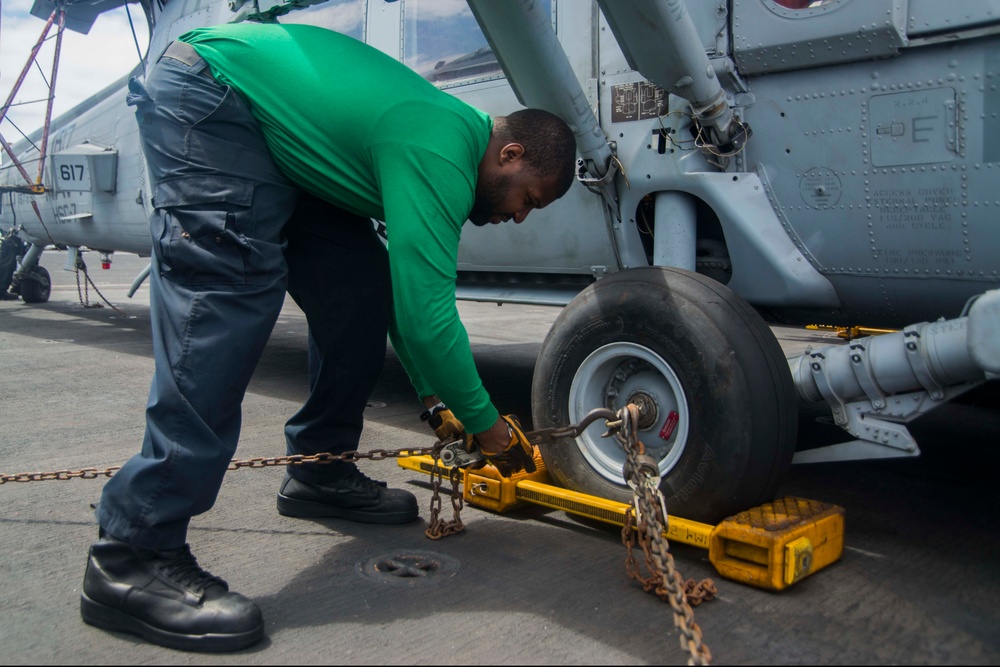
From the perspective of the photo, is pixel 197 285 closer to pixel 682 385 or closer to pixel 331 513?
pixel 331 513

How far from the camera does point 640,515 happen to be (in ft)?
7.76

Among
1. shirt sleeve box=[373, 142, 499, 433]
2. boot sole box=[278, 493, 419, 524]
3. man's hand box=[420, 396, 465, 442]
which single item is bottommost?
boot sole box=[278, 493, 419, 524]

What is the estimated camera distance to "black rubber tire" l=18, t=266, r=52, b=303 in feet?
41.2

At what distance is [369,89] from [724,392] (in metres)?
1.46

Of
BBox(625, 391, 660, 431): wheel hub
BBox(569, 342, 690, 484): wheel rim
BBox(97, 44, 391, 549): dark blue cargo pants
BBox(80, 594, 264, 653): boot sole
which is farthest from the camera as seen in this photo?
BBox(625, 391, 660, 431): wheel hub

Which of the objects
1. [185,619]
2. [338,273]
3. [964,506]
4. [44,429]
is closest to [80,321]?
[44,429]

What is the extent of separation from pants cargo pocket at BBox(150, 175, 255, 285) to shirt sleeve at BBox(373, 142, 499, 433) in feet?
1.46

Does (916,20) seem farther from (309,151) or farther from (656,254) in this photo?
(309,151)

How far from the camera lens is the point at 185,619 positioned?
2.26m

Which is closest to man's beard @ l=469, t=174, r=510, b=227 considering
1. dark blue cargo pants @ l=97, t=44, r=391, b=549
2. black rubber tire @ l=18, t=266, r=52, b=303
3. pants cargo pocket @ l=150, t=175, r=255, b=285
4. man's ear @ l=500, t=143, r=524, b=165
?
man's ear @ l=500, t=143, r=524, b=165

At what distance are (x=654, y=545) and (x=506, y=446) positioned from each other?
0.59 metres

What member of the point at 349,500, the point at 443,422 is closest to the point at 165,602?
the point at 349,500

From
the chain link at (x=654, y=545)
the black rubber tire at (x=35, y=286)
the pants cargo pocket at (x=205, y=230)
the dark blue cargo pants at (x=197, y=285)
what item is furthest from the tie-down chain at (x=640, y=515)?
the black rubber tire at (x=35, y=286)

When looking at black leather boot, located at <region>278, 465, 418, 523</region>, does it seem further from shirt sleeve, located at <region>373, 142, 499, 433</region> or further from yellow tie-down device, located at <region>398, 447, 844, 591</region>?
shirt sleeve, located at <region>373, 142, 499, 433</region>
